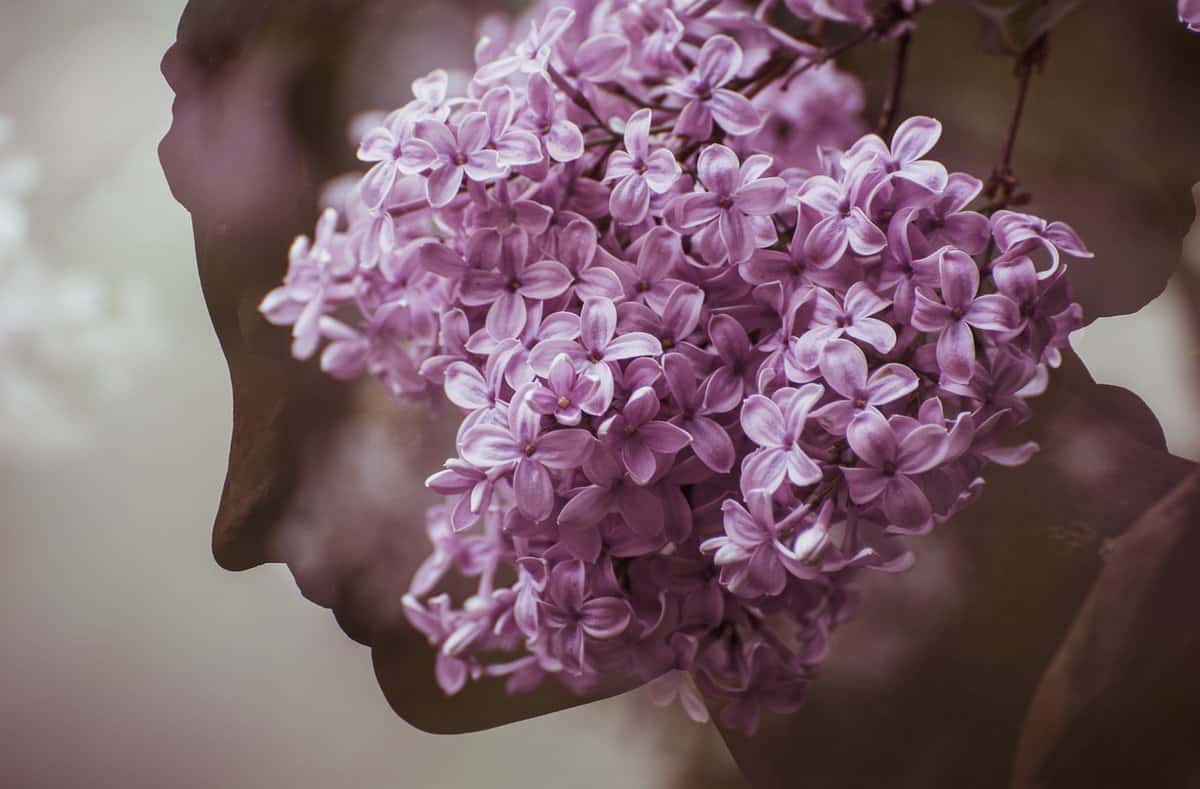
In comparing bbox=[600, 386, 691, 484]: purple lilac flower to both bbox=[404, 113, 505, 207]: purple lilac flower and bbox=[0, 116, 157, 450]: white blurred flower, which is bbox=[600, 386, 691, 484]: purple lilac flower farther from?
bbox=[0, 116, 157, 450]: white blurred flower

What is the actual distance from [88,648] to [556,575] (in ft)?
1.24

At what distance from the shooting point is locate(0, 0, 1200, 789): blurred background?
61 centimetres

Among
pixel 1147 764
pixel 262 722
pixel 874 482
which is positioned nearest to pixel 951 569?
pixel 1147 764


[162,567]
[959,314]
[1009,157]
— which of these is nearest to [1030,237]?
[959,314]

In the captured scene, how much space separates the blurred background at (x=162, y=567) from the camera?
2.00 feet

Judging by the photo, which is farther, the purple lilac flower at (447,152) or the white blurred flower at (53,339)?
the white blurred flower at (53,339)

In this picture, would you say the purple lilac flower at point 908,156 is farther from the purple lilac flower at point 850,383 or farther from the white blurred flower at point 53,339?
the white blurred flower at point 53,339

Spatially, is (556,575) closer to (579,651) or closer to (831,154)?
(579,651)

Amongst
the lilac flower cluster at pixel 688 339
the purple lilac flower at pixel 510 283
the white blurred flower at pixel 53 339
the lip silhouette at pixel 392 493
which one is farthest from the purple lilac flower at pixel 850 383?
the white blurred flower at pixel 53 339

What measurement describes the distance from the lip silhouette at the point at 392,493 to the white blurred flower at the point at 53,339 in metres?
0.13

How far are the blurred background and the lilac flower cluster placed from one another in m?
0.18

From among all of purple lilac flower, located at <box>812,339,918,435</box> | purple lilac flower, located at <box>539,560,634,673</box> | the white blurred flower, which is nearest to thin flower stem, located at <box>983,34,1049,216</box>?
purple lilac flower, located at <box>812,339,918,435</box>

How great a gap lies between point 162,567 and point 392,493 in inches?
6.5

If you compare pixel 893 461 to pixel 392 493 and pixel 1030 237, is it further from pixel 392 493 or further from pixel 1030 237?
pixel 392 493
